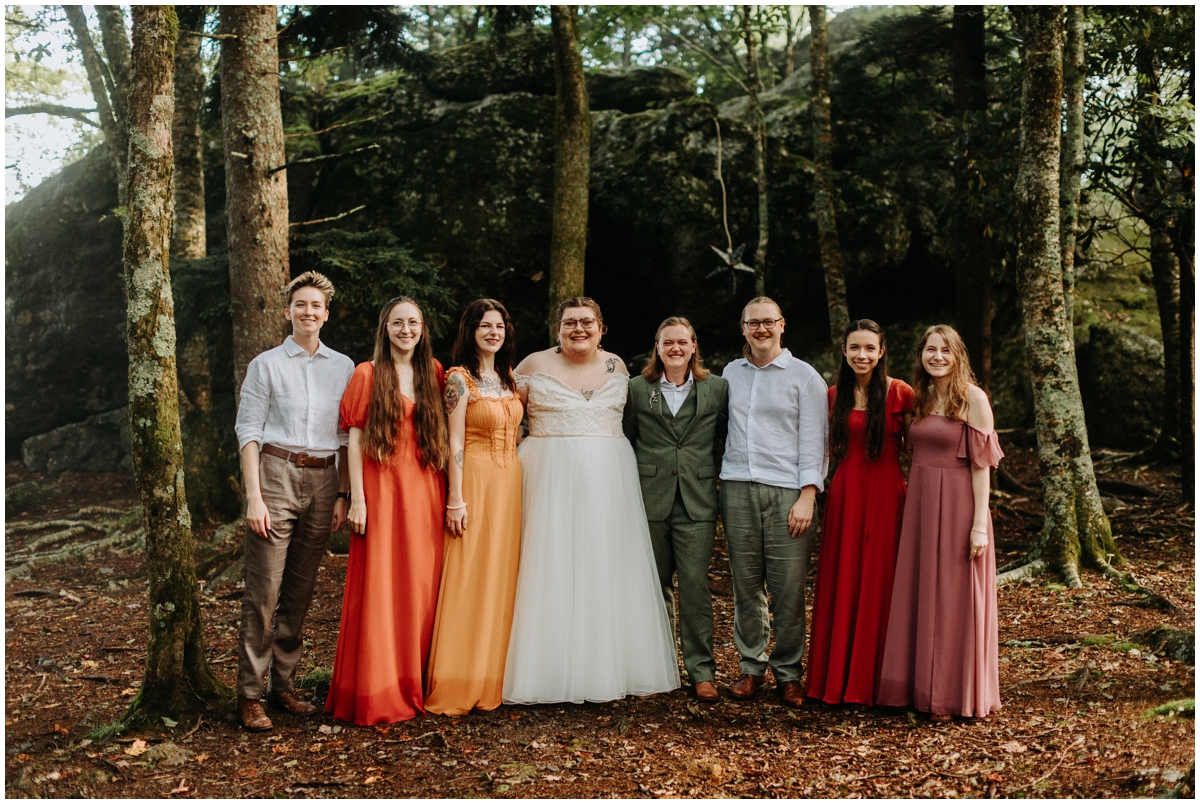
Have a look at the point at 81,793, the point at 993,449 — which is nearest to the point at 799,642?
the point at 993,449

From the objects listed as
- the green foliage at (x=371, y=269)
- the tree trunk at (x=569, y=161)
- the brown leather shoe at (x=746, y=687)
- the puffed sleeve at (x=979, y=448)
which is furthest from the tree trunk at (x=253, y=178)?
the puffed sleeve at (x=979, y=448)

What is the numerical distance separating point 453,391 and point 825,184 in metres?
6.19

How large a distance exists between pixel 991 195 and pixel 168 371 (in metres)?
7.89

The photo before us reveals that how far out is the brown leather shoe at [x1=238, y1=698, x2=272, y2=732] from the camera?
4.30 meters

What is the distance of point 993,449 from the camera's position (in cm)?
444

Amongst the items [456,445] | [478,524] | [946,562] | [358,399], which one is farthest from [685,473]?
[358,399]

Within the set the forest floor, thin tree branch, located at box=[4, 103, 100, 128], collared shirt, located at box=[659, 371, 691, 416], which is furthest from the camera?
thin tree branch, located at box=[4, 103, 100, 128]

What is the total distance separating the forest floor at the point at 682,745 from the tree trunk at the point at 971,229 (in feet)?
14.7

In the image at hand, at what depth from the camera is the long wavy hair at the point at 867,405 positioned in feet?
15.1

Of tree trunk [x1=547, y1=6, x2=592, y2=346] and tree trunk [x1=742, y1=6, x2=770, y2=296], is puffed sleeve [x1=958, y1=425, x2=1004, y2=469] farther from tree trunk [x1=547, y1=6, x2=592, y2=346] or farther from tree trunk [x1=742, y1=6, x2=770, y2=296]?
tree trunk [x1=742, y1=6, x2=770, y2=296]

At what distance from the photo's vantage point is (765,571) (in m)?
4.84

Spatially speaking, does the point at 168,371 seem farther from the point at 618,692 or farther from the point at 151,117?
the point at 618,692

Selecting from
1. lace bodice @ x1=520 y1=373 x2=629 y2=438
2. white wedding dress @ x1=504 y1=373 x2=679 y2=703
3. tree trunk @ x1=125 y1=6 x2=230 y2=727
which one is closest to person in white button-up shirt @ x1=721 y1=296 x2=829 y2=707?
white wedding dress @ x1=504 y1=373 x2=679 y2=703

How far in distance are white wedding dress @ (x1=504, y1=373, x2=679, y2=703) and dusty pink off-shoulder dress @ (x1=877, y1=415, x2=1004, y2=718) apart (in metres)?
1.28
